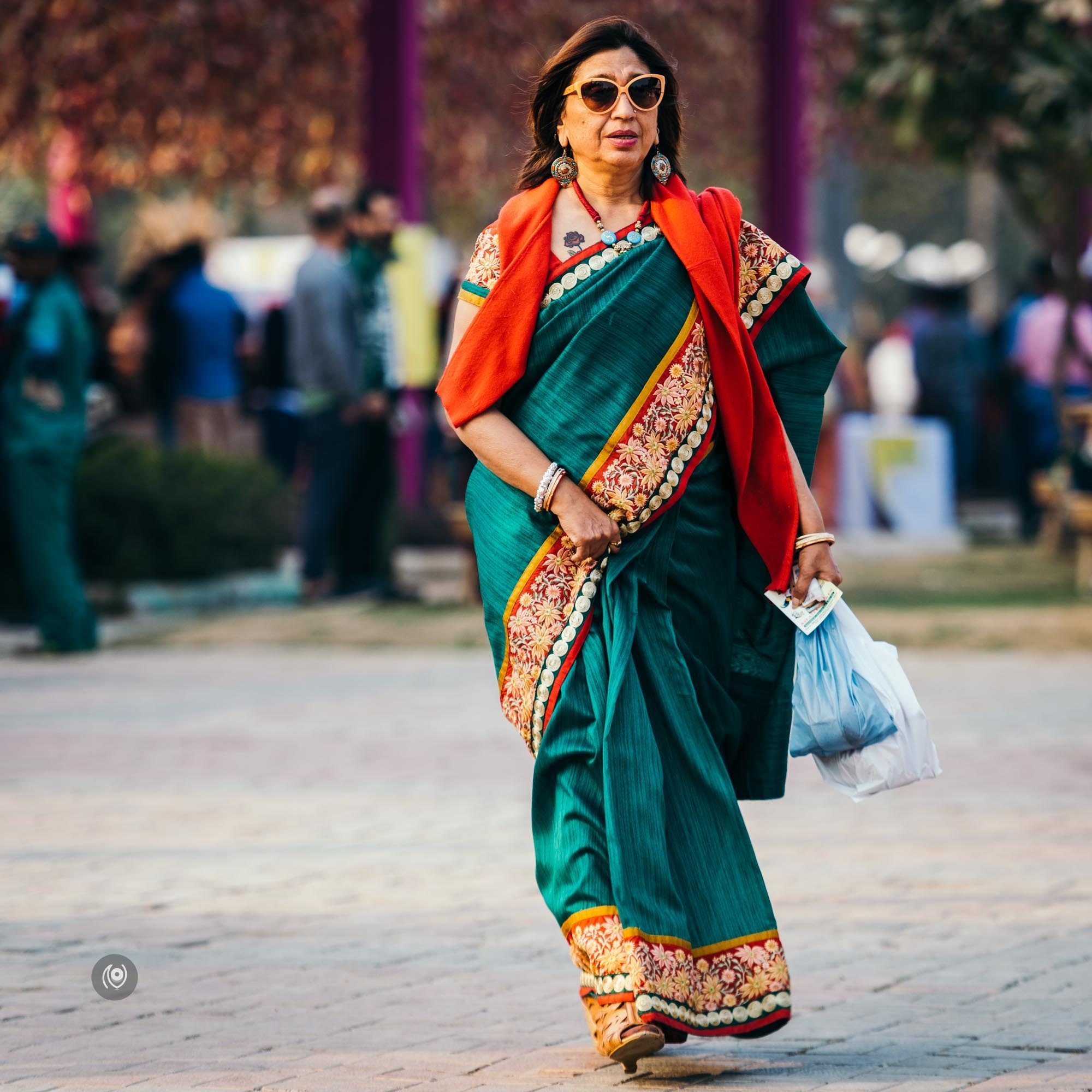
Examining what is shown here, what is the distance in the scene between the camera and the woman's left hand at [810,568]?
4375mm

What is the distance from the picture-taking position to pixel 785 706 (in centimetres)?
446

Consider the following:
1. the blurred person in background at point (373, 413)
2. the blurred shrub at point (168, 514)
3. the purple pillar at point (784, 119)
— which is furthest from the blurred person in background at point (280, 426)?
the blurred person in background at point (373, 413)

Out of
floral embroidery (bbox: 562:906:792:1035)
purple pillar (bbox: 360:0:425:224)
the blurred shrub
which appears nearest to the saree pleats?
floral embroidery (bbox: 562:906:792:1035)

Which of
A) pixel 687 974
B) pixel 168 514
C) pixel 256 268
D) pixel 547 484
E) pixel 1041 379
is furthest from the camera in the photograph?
pixel 256 268

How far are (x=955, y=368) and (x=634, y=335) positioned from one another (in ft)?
49.5

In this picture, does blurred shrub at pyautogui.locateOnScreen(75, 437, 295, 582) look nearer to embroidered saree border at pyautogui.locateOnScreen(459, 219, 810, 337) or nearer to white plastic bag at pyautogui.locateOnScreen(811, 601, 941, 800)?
embroidered saree border at pyautogui.locateOnScreen(459, 219, 810, 337)

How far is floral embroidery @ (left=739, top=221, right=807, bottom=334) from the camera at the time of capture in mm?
4352

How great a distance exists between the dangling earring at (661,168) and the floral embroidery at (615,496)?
0.26 metres

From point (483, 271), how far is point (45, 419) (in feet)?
21.8

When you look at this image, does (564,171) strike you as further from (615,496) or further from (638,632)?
(638,632)

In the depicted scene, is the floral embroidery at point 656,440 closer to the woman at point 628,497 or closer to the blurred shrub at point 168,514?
the woman at point 628,497

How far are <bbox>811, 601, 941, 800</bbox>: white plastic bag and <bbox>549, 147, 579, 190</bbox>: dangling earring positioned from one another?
0.94 metres

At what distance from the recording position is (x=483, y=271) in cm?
427

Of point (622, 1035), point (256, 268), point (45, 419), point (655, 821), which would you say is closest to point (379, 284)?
point (45, 419)
